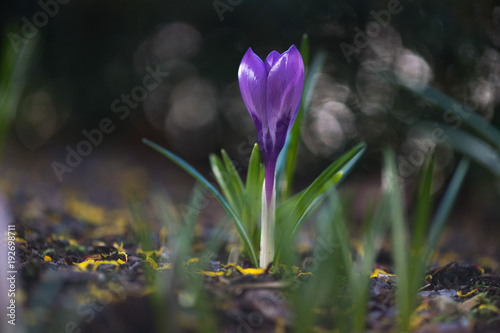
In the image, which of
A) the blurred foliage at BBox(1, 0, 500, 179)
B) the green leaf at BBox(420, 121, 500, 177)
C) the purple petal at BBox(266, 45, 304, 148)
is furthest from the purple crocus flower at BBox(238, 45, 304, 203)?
the blurred foliage at BBox(1, 0, 500, 179)

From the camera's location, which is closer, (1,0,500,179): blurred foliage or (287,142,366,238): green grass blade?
(287,142,366,238): green grass blade

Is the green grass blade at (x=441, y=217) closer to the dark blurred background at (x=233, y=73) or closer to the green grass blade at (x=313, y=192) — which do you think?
the green grass blade at (x=313, y=192)

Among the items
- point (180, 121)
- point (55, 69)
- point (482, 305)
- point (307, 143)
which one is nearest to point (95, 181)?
point (55, 69)

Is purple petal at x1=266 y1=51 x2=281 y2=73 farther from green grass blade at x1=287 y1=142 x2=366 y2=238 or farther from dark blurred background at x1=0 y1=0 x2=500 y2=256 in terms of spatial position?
dark blurred background at x1=0 y1=0 x2=500 y2=256

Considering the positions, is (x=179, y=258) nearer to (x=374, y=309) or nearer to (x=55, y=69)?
(x=374, y=309)
